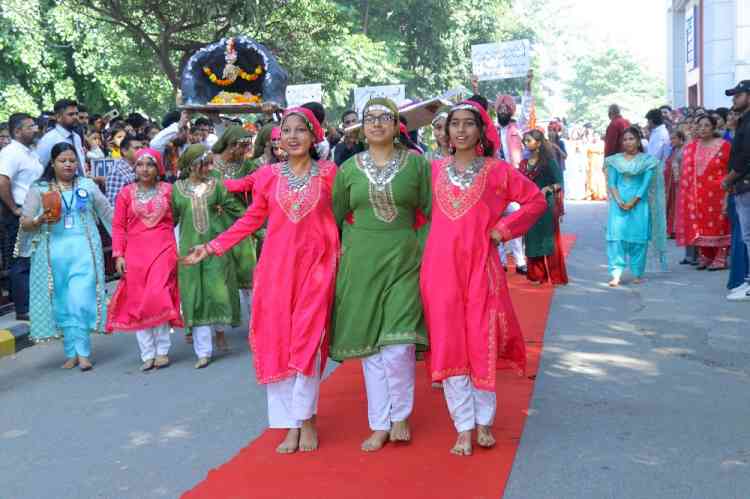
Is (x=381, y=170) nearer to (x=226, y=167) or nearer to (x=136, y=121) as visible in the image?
(x=226, y=167)

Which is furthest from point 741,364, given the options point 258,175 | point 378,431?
point 258,175

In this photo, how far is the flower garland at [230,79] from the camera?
12945mm

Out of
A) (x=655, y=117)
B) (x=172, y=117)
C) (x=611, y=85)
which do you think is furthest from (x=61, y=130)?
(x=611, y=85)

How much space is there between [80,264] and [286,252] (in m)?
3.21

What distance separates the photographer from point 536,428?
5.59 metres

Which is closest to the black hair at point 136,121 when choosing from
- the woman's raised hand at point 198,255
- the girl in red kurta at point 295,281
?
the woman's raised hand at point 198,255

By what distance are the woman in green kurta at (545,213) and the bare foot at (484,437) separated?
247 inches

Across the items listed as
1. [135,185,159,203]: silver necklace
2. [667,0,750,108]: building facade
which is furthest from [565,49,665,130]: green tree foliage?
[135,185,159,203]: silver necklace

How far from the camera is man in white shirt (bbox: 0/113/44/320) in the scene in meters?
9.87

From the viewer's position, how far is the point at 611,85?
10119 centimetres

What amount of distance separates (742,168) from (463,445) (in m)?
5.71

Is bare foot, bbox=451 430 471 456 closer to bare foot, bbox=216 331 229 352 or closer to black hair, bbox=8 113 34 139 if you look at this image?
bare foot, bbox=216 331 229 352

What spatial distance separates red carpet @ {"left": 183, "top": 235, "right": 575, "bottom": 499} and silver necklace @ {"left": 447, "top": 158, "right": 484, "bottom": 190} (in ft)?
4.41

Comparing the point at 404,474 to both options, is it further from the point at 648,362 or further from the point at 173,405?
the point at 648,362
